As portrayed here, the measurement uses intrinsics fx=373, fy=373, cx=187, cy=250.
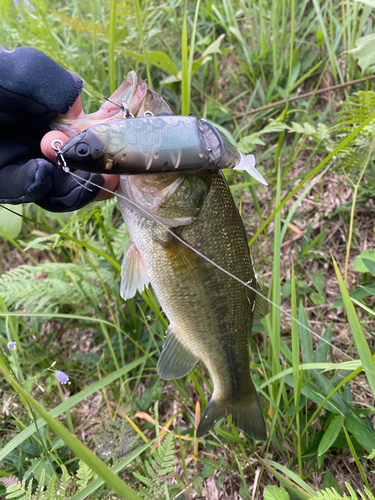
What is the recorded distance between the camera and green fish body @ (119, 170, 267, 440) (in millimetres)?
1443

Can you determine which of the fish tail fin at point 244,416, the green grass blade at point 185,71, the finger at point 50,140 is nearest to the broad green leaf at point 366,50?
the green grass blade at point 185,71

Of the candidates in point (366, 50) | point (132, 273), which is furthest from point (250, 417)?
point (366, 50)

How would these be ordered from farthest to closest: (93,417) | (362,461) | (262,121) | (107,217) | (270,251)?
1. (262,121)
2. (270,251)
3. (107,217)
4. (93,417)
5. (362,461)

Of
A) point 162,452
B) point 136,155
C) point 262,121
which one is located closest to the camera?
point 136,155

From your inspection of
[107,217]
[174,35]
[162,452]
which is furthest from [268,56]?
[162,452]

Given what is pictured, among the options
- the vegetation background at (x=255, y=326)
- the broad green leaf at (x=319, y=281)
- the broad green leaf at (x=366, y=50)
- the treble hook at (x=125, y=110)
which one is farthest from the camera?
the broad green leaf at (x=319, y=281)

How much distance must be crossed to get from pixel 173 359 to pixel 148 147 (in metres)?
0.99

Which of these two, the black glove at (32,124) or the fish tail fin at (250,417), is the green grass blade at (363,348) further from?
the black glove at (32,124)

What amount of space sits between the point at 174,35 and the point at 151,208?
2.96 meters

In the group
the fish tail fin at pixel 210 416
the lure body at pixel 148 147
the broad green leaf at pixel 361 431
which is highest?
the lure body at pixel 148 147

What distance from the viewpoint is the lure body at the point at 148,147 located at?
Result: 3.67 ft

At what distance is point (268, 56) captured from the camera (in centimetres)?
329

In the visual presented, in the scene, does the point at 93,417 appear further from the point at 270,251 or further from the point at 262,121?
the point at 262,121

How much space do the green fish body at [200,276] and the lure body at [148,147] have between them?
196 millimetres
